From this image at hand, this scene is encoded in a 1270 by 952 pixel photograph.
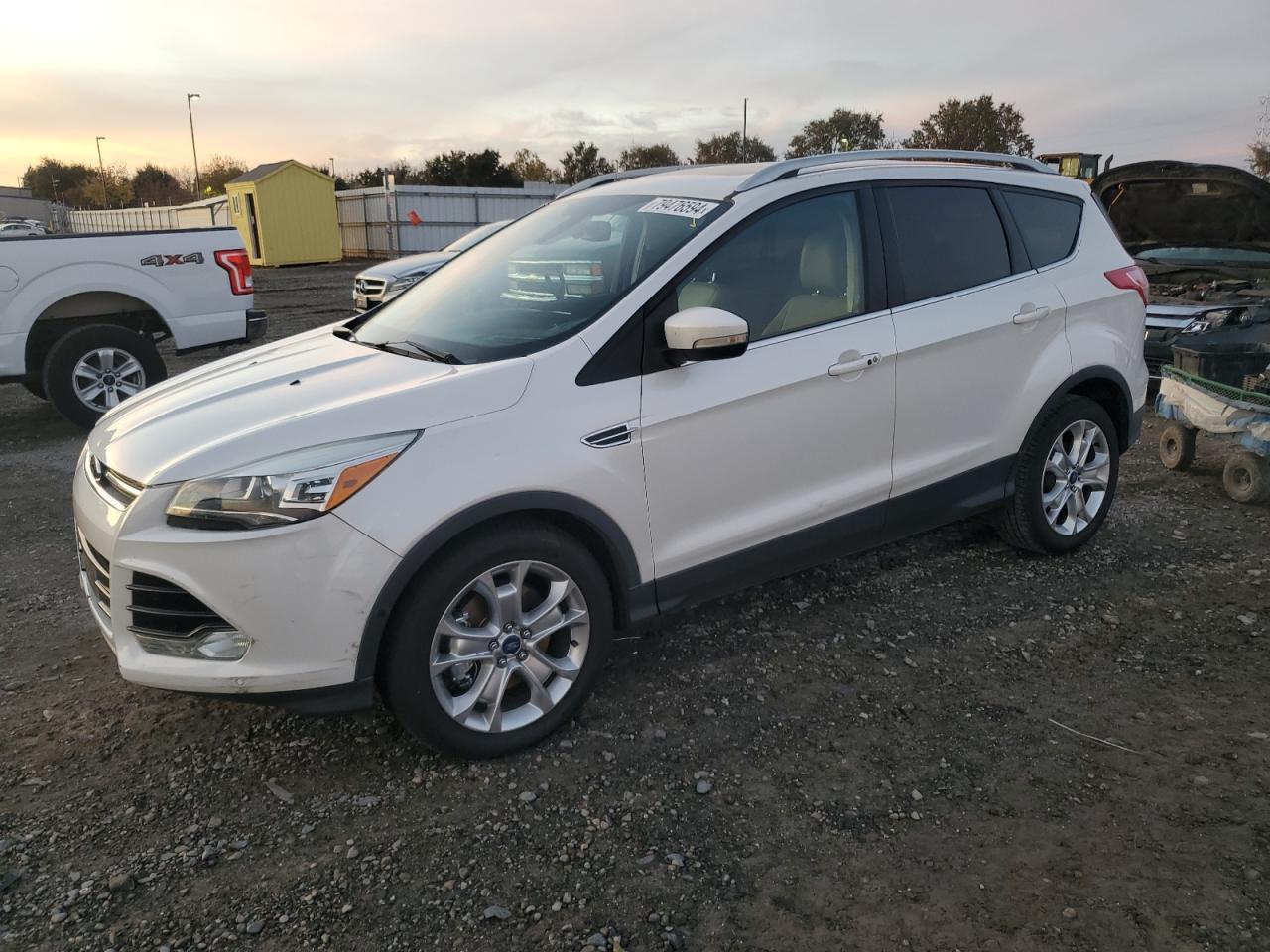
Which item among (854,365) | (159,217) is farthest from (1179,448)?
(159,217)

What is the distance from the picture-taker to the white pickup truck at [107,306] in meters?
7.26

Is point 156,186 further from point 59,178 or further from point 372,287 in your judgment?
point 372,287

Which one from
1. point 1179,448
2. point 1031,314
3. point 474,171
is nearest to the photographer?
point 1031,314

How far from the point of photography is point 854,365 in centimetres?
358

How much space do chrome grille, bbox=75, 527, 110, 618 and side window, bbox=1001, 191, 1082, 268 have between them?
3.96m

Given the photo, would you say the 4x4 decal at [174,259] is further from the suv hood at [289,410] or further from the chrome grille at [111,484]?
the chrome grille at [111,484]

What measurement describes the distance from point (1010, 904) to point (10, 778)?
3077 mm

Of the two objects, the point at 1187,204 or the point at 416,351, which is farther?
the point at 1187,204

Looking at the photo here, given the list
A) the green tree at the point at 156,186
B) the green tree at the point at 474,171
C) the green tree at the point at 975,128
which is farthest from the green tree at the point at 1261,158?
the green tree at the point at 156,186

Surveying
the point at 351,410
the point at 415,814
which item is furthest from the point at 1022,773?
the point at 351,410

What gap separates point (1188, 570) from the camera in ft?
15.1

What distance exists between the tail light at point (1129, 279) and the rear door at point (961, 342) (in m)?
0.43

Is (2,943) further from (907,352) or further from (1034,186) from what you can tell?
(1034,186)

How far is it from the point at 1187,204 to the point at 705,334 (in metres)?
7.28
